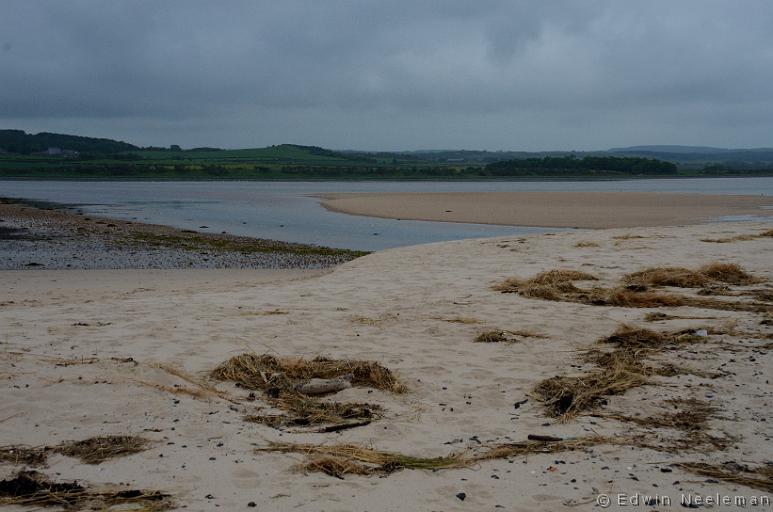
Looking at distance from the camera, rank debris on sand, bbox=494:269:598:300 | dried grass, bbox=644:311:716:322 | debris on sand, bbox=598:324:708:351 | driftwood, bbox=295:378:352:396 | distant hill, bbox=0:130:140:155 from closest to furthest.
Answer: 1. driftwood, bbox=295:378:352:396
2. debris on sand, bbox=598:324:708:351
3. dried grass, bbox=644:311:716:322
4. debris on sand, bbox=494:269:598:300
5. distant hill, bbox=0:130:140:155

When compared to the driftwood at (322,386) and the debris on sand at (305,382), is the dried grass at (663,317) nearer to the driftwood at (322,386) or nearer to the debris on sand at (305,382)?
the debris on sand at (305,382)

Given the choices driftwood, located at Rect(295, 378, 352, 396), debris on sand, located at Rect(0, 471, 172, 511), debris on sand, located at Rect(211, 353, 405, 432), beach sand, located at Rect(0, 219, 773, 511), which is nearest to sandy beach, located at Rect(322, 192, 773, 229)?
beach sand, located at Rect(0, 219, 773, 511)

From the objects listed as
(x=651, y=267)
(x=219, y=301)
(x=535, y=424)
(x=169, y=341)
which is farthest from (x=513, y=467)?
(x=651, y=267)

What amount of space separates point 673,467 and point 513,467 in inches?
39.8

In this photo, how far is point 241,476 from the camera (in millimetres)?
4219

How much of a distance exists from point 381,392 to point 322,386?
0.52m

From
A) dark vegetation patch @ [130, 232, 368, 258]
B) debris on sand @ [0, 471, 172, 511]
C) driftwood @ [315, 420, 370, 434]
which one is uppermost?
debris on sand @ [0, 471, 172, 511]

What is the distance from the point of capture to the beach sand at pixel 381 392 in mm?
4129

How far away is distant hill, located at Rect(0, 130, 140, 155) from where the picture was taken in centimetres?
14512

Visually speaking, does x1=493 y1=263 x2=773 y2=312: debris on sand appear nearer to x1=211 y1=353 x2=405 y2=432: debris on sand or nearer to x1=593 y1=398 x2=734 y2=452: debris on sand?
x1=593 y1=398 x2=734 y2=452: debris on sand

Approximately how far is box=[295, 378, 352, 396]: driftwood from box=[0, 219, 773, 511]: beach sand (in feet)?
0.35

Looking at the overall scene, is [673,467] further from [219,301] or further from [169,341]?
[219,301]

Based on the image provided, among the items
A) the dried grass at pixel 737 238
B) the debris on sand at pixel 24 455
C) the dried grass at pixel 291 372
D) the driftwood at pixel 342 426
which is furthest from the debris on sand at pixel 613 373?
the dried grass at pixel 737 238

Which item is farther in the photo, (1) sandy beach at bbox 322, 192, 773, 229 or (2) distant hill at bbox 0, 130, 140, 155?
(2) distant hill at bbox 0, 130, 140, 155
